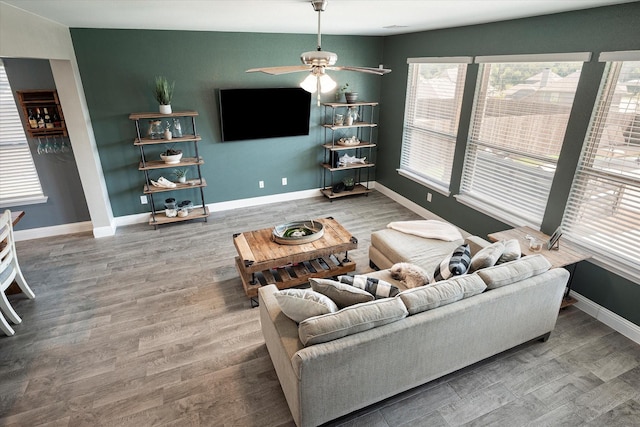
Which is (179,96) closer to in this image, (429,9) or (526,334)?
(429,9)

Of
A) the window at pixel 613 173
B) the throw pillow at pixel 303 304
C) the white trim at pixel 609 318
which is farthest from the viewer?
the white trim at pixel 609 318

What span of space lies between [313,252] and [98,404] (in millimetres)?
2018

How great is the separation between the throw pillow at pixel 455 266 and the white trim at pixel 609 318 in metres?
1.48

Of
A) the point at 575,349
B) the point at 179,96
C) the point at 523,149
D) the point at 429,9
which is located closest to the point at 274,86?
the point at 179,96

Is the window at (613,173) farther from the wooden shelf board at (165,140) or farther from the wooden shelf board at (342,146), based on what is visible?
the wooden shelf board at (165,140)

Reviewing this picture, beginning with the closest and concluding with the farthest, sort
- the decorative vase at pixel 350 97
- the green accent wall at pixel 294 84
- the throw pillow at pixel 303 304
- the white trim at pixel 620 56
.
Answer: the throw pillow at pixel 303 304 < the white trim at pixel 620 56 < the green accent wall at pixel 294 84 < the decorative vase at pixel 350 97

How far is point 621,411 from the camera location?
2352 mm

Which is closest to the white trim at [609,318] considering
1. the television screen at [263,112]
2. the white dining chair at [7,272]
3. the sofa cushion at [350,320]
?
the sofa cushion at [350,320]

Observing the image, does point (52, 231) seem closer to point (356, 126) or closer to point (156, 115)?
point (156, 115)

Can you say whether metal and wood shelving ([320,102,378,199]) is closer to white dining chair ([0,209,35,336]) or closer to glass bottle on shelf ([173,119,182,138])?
glass bottle on shelf ([173,119,182,138])

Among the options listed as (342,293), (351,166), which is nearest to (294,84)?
(351,166)

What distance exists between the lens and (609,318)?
10.2 feet

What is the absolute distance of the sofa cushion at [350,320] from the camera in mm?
1974

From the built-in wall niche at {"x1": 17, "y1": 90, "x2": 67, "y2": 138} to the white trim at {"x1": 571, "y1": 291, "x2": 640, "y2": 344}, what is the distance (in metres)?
6.04
